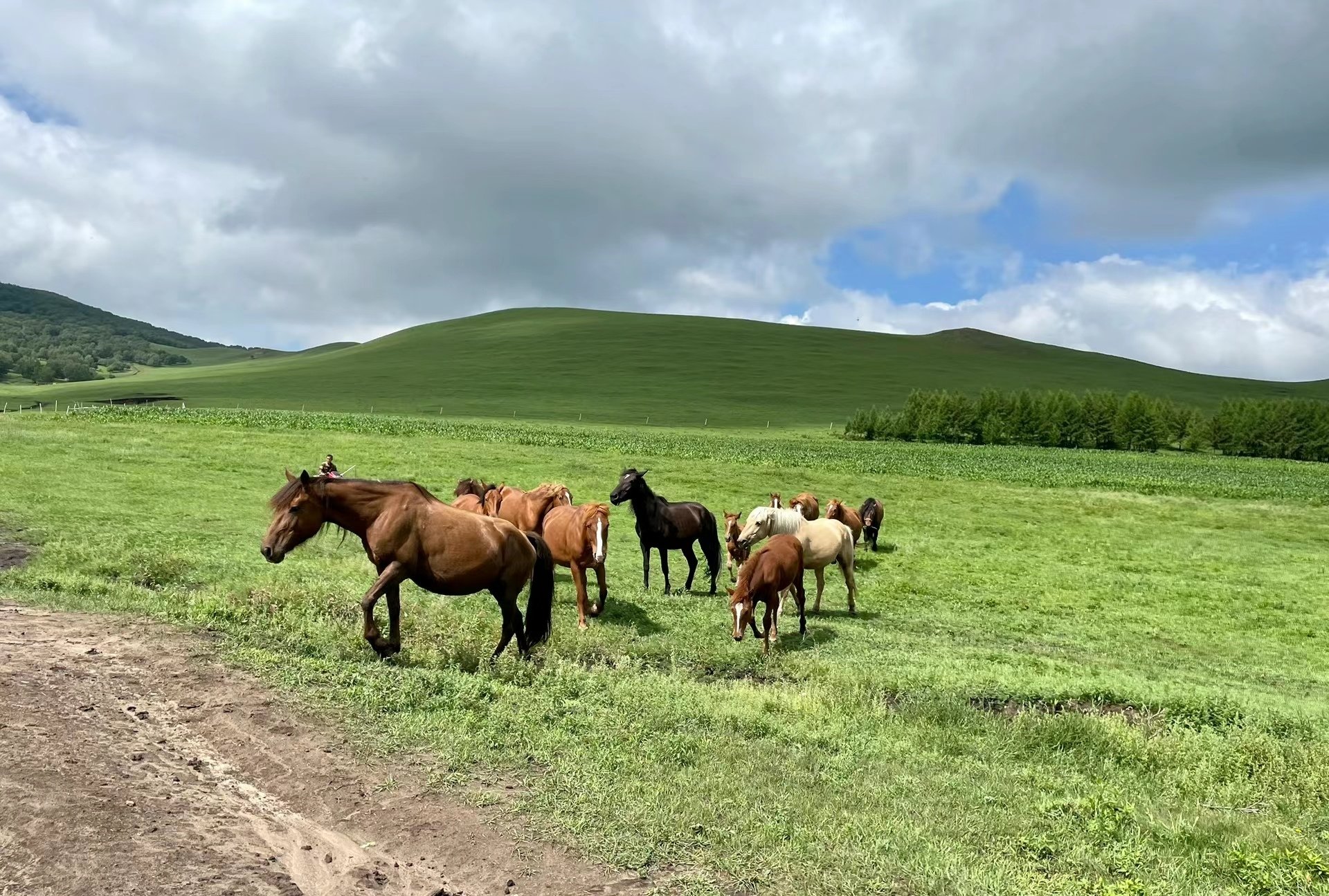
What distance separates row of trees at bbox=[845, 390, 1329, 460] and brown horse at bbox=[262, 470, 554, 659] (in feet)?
224

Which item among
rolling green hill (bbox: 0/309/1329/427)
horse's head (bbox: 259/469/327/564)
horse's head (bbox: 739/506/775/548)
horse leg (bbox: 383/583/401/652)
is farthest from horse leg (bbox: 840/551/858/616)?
rolling green hill (bbox: 0/309/1329/427)

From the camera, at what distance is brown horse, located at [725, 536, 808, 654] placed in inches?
475

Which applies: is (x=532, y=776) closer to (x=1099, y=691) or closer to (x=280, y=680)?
(x=280, y=680)

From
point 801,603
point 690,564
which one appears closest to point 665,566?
point 690,564

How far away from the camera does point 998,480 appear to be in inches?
1618

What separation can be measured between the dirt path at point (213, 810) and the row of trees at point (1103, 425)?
71.2m

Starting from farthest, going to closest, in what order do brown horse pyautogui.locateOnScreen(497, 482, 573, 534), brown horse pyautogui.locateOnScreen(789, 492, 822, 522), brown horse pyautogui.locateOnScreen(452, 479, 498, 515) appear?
brown horse pyautogui.locateOnScreen(789, 492, 822, 522)
brown horse pyautogui.locateOnScreen(452, 479, 498, 515)
brown horse pyautogui.locateOnScreen(497, 482, 573, 534)

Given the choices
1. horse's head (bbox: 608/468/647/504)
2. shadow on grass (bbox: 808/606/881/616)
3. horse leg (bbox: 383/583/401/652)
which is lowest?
shadow on grass (bbox: 808/606/881/616)

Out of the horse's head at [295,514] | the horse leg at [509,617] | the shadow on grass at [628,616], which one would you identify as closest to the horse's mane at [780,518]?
the shadow on grass at [628,616]

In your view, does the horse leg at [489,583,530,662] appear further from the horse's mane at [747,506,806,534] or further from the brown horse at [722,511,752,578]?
the horse's mane at [747,506,806,534]

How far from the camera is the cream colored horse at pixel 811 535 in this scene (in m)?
14.8

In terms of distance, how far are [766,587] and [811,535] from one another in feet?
9.50

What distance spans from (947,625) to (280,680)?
12153mm

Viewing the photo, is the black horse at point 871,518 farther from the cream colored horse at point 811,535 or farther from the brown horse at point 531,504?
the brown horse at point 531,504
